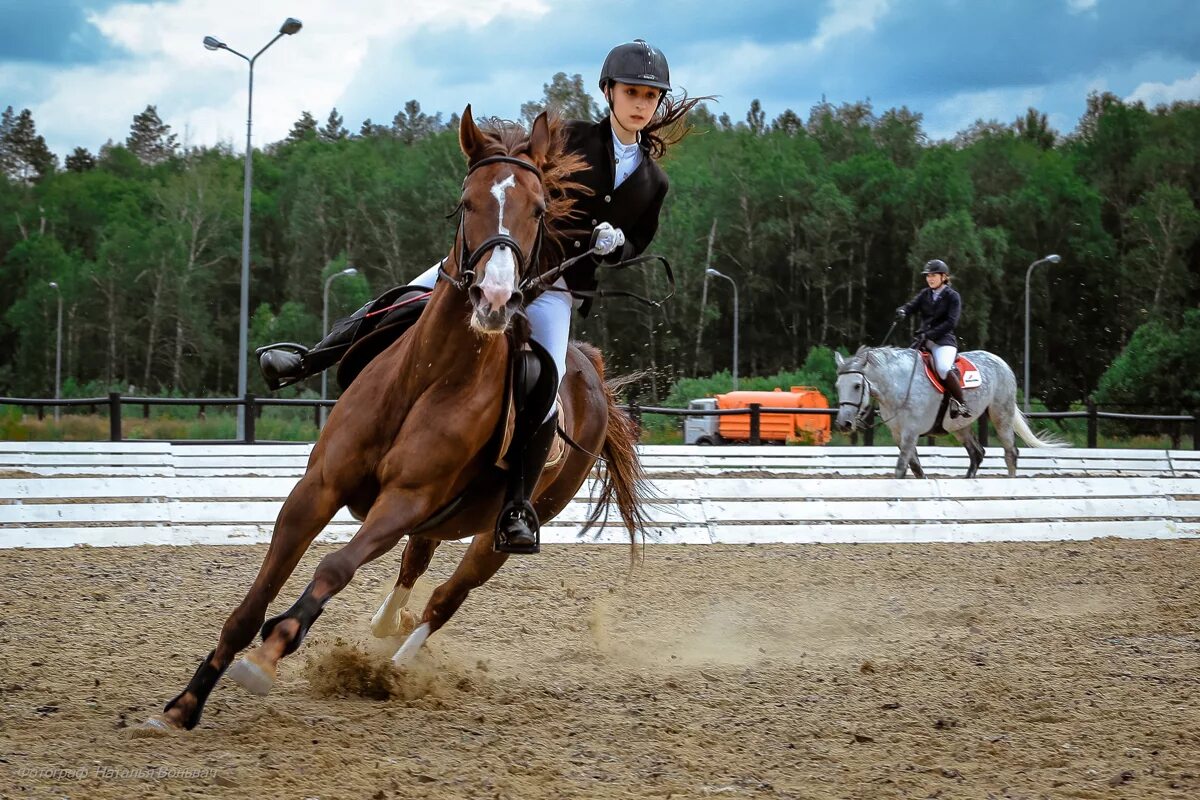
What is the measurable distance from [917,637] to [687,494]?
462 centimetres

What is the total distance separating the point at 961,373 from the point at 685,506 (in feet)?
22.9

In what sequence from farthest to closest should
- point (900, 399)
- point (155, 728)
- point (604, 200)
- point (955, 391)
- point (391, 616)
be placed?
point (955, 391) → point (900, 399) → point (391, 616) → point (604, 200) → point (155, 728)

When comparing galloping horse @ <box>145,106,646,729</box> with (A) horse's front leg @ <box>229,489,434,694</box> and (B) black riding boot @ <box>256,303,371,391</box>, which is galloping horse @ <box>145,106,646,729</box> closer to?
(A) horse's front leg @ <box>229,489,434,694</box>

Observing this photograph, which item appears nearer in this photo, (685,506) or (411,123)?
(685,506)

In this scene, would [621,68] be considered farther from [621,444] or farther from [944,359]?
[944,359]

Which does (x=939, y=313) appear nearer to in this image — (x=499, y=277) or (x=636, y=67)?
(x=636, y=67)

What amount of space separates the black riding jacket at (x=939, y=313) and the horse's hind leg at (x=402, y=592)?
11384mm

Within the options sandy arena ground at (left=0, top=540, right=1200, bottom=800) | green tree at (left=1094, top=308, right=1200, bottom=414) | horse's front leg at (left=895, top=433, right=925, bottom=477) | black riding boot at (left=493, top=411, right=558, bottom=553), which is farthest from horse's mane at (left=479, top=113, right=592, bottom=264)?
green tree at (left=1094, top=308, right=1200, bottom=414)

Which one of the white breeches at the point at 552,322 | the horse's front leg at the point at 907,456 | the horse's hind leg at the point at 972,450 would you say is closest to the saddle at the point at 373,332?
the white breeches at the point at 552,322

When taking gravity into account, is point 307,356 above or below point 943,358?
below

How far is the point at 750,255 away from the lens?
212ft

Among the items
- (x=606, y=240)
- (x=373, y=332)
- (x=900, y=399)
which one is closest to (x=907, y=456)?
(x=900, y=399)

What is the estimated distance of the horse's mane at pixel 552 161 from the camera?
16.5 ft

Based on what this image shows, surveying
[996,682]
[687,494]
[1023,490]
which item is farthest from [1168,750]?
[1023,490]
